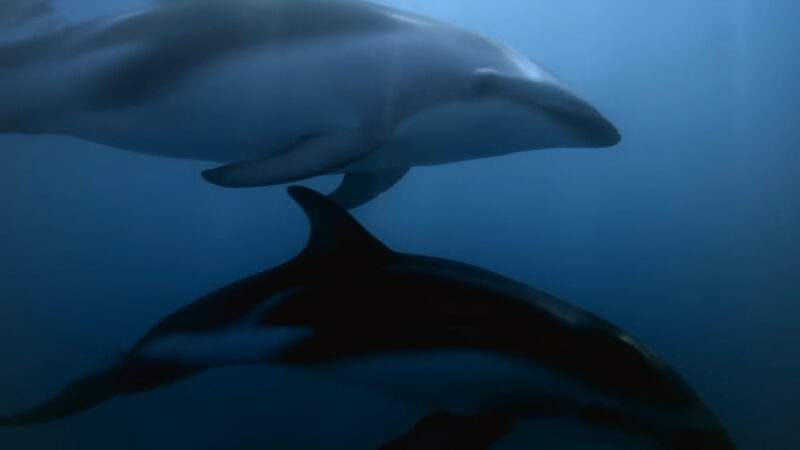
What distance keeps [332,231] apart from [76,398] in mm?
814

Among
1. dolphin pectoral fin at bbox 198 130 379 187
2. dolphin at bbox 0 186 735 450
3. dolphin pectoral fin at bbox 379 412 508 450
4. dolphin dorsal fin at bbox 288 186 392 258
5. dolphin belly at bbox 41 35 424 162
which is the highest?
dolphin belly at bbox 41 35 424 162

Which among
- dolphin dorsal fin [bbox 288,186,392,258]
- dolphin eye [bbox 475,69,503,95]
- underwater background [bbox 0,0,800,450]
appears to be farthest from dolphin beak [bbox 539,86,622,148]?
dolphin dorsal fin [bbox 288,186,392,258]

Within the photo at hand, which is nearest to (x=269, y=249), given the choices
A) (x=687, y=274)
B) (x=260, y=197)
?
(x=260, y=197)

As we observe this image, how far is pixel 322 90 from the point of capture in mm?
1907

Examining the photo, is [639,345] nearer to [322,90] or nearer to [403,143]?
[403,143]

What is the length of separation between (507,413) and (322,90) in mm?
892

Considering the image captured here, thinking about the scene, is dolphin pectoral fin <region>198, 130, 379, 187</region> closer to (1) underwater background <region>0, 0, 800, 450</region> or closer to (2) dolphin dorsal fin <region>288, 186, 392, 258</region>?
(2) dolphin dorsal fin <region>288, 186, 392, 258</region>

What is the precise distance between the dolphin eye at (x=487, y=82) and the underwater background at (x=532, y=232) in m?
0.32

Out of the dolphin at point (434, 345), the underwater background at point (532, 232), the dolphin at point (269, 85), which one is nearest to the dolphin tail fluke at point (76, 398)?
the underwater background at point (532, 232)

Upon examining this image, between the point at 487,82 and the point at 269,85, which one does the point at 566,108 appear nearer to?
the point at 487,82

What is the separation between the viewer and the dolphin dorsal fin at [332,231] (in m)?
1.91

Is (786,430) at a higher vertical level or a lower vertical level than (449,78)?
lower

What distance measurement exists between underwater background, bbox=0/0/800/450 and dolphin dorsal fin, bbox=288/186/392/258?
0.26 meters

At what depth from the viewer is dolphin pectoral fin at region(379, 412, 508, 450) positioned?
1887mm
